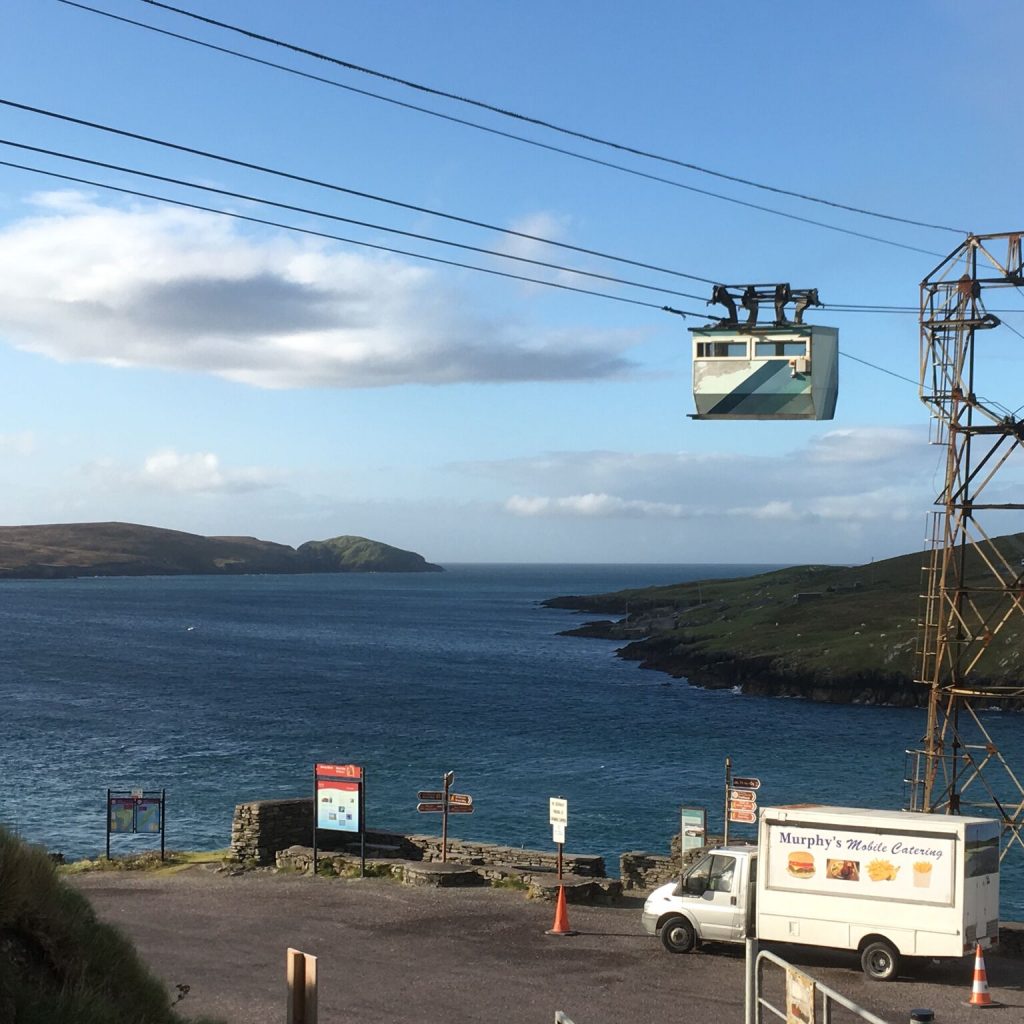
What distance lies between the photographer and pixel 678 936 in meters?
21.9

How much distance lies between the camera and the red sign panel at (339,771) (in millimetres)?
29125

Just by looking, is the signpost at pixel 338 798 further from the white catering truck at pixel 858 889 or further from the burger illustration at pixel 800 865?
the burger illustration at pixel 800 865

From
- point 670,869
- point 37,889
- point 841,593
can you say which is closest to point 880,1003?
point 670,869

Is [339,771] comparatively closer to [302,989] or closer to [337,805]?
[337,805]

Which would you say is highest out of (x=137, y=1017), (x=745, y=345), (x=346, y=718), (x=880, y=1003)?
(x=745, y=345)

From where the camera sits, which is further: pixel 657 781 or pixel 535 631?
pixel 535 631

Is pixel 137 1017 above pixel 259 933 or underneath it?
above

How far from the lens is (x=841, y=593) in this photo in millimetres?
162750

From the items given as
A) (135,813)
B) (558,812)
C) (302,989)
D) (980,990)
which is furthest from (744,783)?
(302,989)

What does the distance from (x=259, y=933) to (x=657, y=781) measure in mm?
46573

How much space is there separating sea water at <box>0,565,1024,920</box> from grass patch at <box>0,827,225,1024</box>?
3136 centimetres

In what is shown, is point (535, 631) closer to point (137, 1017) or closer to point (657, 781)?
point (657, 781)

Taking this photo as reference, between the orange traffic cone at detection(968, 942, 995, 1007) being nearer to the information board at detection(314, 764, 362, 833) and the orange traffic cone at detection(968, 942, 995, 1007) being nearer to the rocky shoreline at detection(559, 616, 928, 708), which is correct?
the information board at detection(314, 764, 362, 833)

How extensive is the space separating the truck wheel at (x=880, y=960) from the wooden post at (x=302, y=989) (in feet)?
44.2
